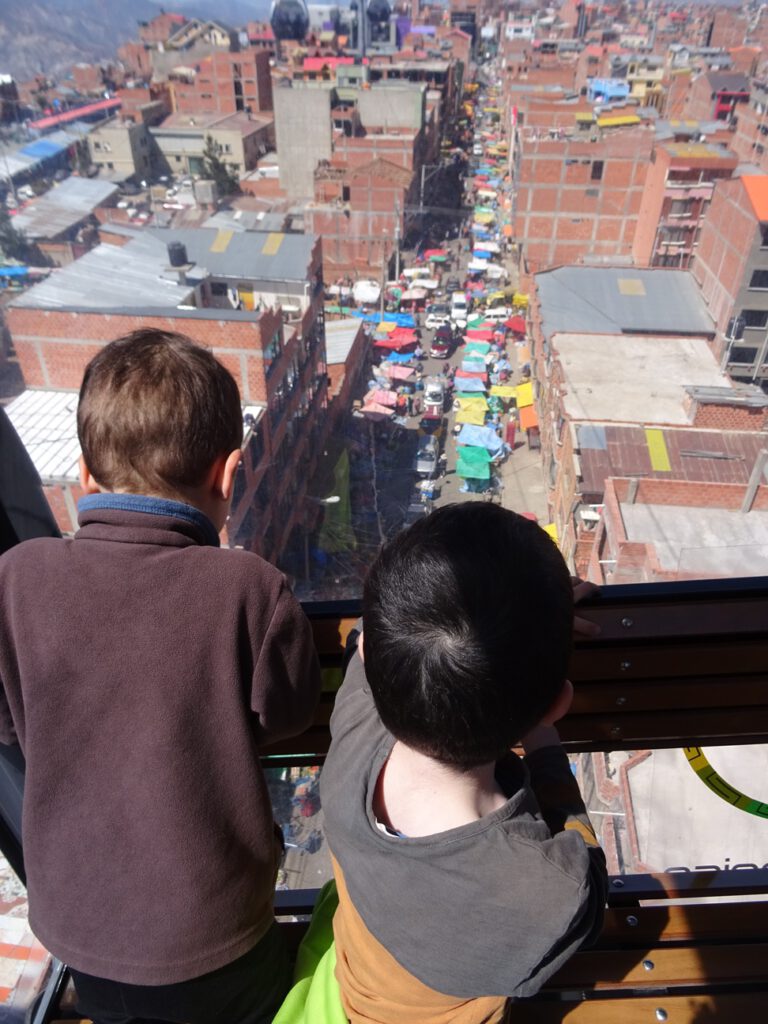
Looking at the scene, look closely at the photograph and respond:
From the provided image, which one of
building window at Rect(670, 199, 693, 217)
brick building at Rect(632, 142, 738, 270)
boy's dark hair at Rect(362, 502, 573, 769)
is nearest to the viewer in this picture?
boy's dark hair at Rect(362, 502, 573, 769)

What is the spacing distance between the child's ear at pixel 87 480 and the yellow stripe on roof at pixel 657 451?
4.70 meters

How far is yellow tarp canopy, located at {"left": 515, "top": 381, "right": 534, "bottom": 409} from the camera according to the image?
8.31 meters

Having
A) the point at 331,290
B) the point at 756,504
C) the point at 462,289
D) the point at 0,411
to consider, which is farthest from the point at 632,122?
the point at 0,411

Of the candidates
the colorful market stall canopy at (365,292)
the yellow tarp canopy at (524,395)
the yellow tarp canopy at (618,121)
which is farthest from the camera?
the yellow tarp canopy at (618,121)

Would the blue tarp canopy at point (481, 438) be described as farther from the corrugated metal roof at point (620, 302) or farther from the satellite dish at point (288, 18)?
the satellite dish at point (288, 18)

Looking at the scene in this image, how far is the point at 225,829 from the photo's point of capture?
48 cm

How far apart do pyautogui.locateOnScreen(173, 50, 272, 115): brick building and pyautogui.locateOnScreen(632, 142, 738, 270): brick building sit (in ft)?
36.2

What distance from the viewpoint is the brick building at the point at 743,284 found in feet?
25.8

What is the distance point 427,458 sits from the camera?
744cm

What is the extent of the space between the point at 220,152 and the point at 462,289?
274 inches

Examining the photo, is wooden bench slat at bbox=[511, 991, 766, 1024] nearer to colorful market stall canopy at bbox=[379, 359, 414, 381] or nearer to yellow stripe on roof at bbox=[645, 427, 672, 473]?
yellow stripe on roof at bbox=[645, 427, 672, 473]

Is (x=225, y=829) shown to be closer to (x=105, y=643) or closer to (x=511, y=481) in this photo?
(x=105, y=643)

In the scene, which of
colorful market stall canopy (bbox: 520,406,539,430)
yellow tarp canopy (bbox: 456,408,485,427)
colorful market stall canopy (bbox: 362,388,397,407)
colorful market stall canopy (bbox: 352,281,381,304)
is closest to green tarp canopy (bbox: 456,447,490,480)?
yellow tarp canopy (bbox: 456,408,485,427)

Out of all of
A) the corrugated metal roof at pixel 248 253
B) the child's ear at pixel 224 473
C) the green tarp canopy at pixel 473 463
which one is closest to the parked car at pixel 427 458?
the green tarp canopy at pixel 473 463
